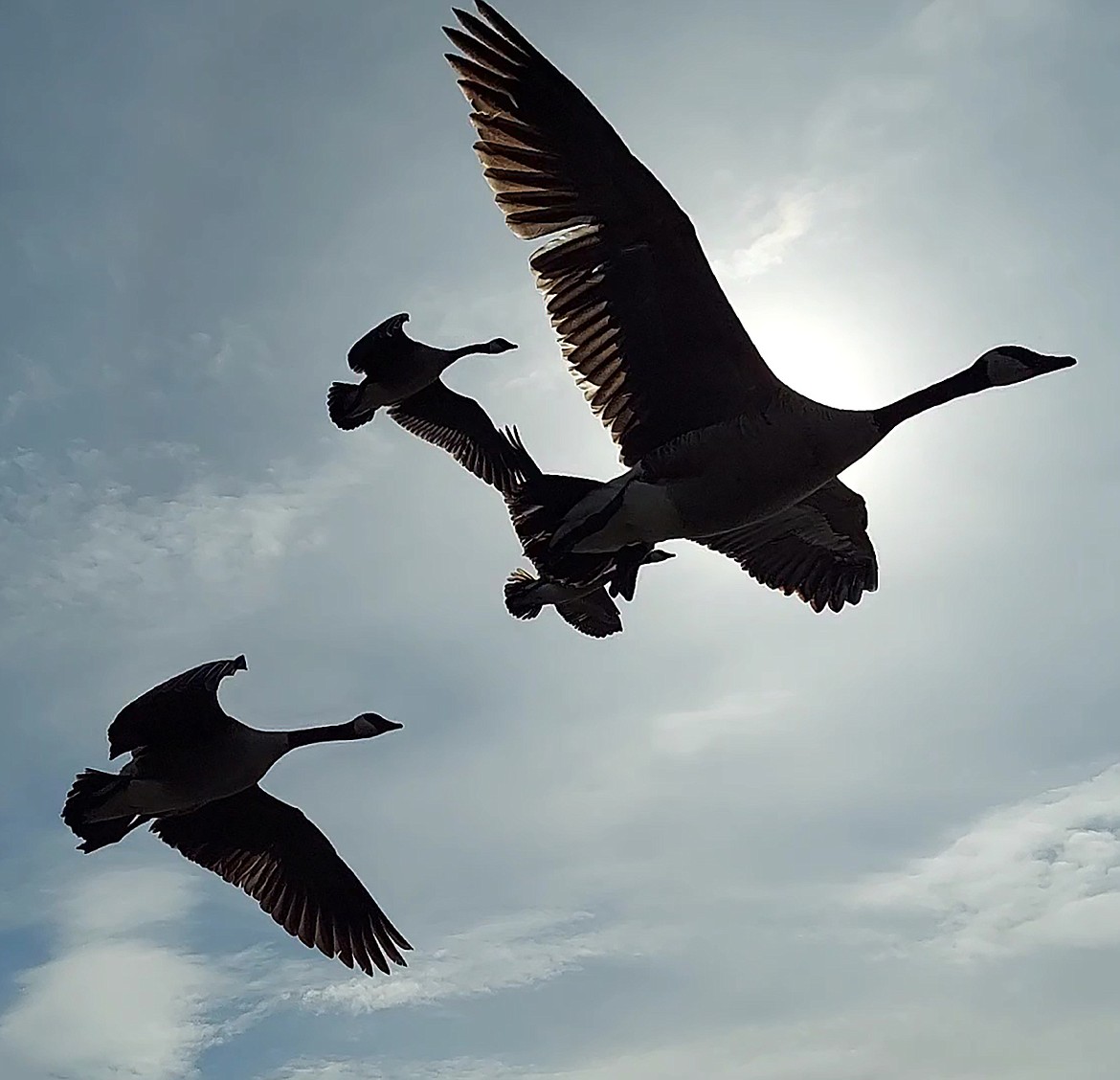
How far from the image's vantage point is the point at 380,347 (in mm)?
15305

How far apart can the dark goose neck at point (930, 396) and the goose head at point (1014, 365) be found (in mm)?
51

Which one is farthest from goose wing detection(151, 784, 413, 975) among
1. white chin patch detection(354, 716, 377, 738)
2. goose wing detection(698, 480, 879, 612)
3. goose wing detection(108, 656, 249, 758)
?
goose wing detection(698, 480, 879, 612)

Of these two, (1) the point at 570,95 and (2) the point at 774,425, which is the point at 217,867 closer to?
(2) the point at 774,425

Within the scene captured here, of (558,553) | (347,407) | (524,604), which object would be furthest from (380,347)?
(558,553)

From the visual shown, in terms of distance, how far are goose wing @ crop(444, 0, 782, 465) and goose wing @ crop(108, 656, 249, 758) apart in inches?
146

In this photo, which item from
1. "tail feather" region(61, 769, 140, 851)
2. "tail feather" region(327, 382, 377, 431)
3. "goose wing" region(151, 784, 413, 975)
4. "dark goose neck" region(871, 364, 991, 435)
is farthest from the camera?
"tail feather" region(327, 382, 377, 431)

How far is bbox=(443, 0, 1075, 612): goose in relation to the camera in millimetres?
8258

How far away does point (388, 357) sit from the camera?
15586 millimetres

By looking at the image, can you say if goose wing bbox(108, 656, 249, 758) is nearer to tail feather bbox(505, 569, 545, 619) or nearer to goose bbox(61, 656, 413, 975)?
goose bbox(61, 656, 413, 975)

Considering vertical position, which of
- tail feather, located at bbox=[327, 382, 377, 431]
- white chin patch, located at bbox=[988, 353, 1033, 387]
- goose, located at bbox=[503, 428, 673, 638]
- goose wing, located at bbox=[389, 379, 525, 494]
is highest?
goose wing, located at bbox=[389, 379, 525, 494]

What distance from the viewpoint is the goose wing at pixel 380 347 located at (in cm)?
1503

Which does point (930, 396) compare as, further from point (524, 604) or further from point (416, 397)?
point (416, 397)

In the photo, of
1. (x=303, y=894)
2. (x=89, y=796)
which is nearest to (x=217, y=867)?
(x=303, y=894)

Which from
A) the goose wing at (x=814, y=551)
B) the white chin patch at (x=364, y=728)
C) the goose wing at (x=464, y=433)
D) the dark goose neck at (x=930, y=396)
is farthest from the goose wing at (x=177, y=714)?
the goose wing at (x=464, y=433)
